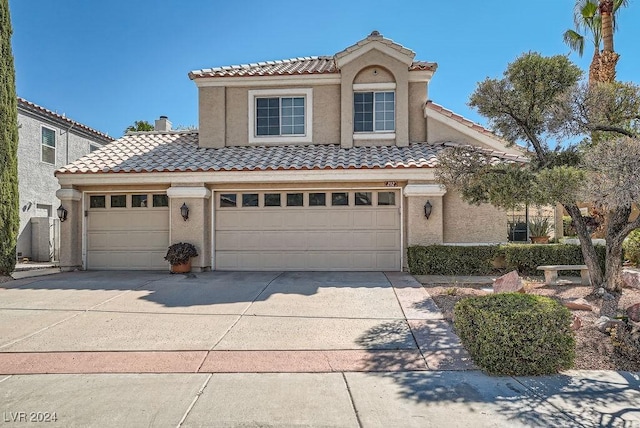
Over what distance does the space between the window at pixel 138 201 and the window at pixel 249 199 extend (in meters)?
3.15

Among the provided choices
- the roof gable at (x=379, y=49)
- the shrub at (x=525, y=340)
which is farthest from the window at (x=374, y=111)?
the shrub at (x=525, y=340)

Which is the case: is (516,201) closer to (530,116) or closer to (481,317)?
(530,116)

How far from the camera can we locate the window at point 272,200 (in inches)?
503

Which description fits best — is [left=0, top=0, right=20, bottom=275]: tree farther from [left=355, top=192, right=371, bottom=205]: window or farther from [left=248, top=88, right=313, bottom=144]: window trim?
[left=355, top=192, right=371, bottom=205]: window

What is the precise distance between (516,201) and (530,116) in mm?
1700

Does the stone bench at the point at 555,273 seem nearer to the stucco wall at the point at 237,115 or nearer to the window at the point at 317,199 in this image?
the window at the point at 317,199

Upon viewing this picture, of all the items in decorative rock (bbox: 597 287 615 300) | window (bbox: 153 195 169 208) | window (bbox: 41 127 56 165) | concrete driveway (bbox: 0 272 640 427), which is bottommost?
concrete driveway (bbox: 0 272 640 427)

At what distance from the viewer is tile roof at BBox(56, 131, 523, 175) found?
12.1 metres

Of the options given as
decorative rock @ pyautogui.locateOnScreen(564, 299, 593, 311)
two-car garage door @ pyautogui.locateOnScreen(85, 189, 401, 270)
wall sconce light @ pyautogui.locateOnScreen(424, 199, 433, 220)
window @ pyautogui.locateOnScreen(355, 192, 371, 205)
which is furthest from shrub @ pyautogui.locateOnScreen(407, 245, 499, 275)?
decorative rock @ pyautogui.locateOnScreen(564, 299, 593, 311)

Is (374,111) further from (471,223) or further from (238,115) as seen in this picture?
(471,223)

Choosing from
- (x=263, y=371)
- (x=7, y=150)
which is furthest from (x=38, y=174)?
(x=263, y=371)

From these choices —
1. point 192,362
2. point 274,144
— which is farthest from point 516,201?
point 274,144

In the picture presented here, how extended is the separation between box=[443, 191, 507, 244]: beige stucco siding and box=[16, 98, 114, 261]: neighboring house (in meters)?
15.1

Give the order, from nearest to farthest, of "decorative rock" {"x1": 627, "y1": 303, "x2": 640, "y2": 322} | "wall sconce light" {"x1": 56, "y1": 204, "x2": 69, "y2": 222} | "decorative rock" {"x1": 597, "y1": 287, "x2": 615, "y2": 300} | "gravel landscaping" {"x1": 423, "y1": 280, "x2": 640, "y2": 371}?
"gravel landscaping" {"x1": 423, "y1": 280, "x2": 640, "y2": 371} → "decorative rock" {"x1": 627, "y1": 303, "x2": 640, "y2": 322} → "decorative rock" {"x1": 597, "y1": 287, "x2": 615, "y2": 300} → "wall sconce light" {"x1": 56, "y1": 204, "x2": 69, "y2": 222}
